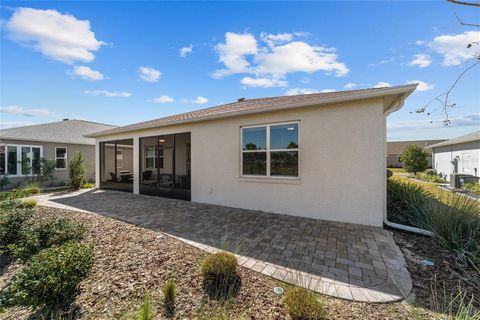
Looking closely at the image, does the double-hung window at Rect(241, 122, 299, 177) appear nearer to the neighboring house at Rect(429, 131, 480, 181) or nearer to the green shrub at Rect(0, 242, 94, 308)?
the green shrub at Rect(0, 242, 94, 308)

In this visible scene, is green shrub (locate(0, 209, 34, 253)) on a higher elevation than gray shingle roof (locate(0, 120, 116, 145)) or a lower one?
lower

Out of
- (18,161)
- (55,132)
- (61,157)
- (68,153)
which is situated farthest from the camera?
(55,132)

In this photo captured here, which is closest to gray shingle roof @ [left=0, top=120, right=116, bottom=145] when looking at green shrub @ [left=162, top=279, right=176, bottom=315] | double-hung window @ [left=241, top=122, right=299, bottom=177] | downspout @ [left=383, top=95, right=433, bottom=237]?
double-hung window @ [left=241, top=122, right=299, bottom=177]

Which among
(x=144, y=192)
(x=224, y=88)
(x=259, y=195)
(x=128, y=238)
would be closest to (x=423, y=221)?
(x=259, y=195)

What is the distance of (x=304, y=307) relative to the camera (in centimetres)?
227

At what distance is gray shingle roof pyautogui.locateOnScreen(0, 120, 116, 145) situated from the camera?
13.3 m

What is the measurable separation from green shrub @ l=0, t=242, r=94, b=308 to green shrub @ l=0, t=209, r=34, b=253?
2429 millimetres

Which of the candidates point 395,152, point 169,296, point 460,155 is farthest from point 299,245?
point 395,152

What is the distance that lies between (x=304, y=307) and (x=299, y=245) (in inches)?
81.3

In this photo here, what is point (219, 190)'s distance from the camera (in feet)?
26.0

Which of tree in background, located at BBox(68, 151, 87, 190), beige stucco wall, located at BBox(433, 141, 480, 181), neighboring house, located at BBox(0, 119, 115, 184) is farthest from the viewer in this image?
beige stucco wall, located at BBox(433, 141, 480, 181)

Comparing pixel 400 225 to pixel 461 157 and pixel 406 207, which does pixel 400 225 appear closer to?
pixel 406 207

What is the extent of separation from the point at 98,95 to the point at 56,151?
6043 mm

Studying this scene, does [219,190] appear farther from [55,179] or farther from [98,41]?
[55,179]
